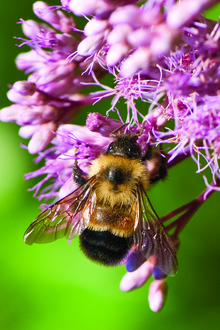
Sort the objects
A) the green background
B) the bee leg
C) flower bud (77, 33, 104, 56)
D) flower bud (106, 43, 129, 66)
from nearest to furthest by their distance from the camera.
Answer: flower bud (106, 43, 129, 66)
flower bud (77, 33, 104, 56)
the bee leg
the green background

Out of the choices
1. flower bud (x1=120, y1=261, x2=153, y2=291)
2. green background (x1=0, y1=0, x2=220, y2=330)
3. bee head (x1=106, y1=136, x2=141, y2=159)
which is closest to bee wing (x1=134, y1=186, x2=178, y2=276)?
bee head (x1=106, y1=136, x2=141, y2=159)

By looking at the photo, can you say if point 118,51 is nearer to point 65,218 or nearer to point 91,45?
point 91,45

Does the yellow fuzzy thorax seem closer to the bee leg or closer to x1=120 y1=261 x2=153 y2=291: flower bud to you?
the bee leg

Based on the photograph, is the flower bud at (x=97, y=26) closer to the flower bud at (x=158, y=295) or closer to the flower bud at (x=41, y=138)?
the flower bud at (x=41, y=138)

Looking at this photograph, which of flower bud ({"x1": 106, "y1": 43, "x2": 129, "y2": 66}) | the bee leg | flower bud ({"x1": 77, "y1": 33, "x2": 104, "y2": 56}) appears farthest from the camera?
the bee leg

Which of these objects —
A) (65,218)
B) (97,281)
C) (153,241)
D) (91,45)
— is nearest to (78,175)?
(65,218)

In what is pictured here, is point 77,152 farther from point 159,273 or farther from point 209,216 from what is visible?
point 209,216
